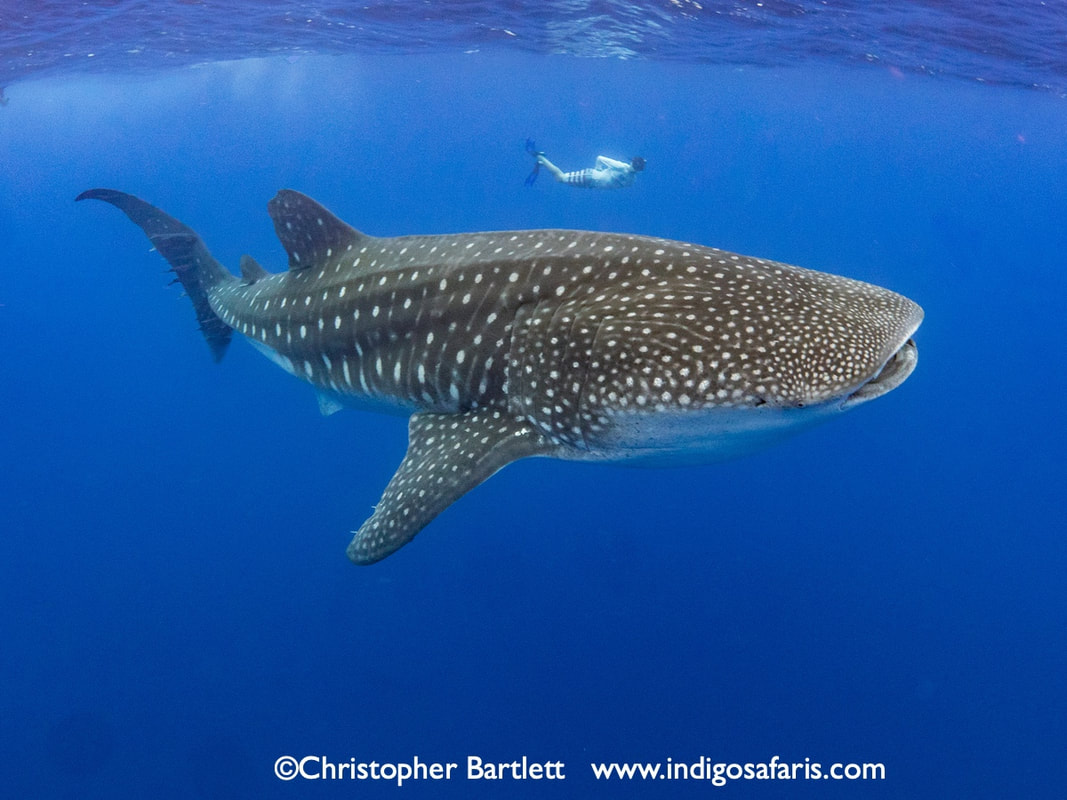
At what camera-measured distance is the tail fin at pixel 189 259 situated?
8219 millimetres

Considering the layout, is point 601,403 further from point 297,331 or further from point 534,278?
point 297,331

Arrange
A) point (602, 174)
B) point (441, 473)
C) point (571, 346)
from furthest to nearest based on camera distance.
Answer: point (602, 174) → point (441, 473) → point (571, 346)

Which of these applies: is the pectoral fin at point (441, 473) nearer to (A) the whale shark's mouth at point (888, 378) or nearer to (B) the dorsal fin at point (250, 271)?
(A) the whale shark's mouth at point (888, 378)

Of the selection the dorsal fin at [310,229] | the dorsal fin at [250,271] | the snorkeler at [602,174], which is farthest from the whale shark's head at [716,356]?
the snorkeler at [602,174]

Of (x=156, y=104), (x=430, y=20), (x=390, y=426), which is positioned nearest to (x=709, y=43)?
(x=430, y=20)

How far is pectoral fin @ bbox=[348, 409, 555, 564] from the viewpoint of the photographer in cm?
418

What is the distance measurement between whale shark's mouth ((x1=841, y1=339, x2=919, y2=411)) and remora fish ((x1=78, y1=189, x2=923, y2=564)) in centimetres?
1

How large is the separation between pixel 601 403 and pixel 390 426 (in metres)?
9.35

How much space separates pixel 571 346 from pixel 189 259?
6777 millimetres

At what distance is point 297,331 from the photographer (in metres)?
6.32

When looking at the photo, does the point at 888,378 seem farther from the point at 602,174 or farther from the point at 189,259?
the point at 602,174

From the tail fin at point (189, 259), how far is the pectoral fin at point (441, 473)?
496cm

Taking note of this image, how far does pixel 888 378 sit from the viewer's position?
3363 mm

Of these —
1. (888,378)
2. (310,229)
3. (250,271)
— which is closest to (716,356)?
(888,378)
